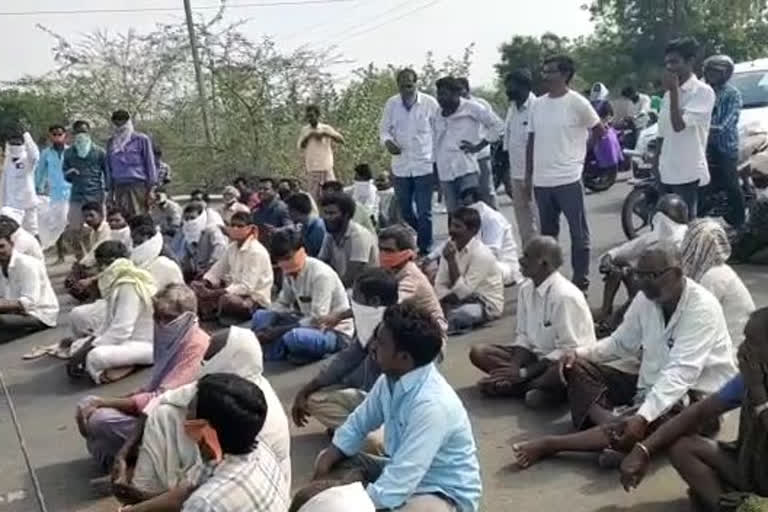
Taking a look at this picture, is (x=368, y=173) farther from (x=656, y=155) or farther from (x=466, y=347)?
(x=466, y=347)

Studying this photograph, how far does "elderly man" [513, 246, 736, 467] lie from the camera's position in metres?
4.79

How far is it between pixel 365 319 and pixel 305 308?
5.97ft

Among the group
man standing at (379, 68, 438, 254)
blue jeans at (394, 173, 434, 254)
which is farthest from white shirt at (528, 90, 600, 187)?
blue jeans at (394, 173, 434, 254)

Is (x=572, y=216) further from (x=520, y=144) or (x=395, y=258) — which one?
(x=395, y=258)

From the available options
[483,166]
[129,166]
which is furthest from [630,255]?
[129,166]

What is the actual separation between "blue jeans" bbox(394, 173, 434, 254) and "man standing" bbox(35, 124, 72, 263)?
448cm

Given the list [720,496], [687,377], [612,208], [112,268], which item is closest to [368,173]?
[612,208]

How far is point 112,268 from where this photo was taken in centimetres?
723

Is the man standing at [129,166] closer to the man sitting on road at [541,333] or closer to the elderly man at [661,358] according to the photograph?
the man sitting on road at [541,333]

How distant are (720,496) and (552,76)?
4.29 meters

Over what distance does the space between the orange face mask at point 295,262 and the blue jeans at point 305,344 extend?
0.42 metres

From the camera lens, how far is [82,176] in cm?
1177

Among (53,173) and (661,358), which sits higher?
(53,173)

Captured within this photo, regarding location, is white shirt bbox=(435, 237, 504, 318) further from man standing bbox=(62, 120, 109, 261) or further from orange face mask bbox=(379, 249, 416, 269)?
man standing bbox=(62, 120, 109, 261)
